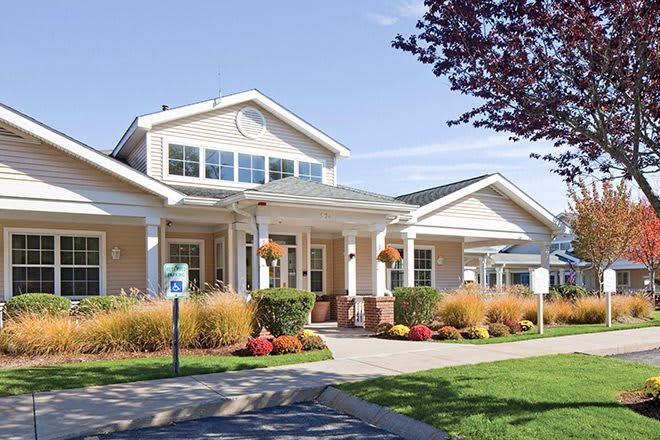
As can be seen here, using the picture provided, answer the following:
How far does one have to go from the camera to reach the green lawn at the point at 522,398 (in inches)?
222

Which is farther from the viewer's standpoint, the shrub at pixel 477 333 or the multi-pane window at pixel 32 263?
the multi-pane window at pixel 32 263

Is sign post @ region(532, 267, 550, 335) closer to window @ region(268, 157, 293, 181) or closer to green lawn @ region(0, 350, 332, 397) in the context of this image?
green lawn @ region(0, 350, 332, 397)

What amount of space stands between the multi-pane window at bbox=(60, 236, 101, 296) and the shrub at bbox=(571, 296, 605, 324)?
13.8m

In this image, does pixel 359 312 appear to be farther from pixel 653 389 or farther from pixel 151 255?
pixel 653 389

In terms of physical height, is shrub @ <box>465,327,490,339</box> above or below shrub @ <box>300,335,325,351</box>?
below

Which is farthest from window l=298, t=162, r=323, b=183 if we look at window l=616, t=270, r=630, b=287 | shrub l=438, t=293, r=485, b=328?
window l=616, t=270, r=630, b=287

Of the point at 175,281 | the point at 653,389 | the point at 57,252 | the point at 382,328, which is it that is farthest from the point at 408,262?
the point at 653,389

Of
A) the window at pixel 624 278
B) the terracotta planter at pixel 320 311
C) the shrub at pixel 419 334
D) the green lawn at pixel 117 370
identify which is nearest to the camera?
the green lawn at pixel 117 370

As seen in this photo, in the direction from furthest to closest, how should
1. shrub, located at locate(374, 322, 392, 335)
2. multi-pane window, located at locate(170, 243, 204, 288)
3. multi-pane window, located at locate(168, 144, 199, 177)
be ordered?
multi-pane window, located at locate(170, 243, 204, 288)
multi-pane window, located at locate(168, 144, 199, 177)
shrub, located at locate(374, 322, 392, 335)

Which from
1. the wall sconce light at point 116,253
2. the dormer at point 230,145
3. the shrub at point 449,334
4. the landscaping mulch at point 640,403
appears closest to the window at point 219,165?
the dormer at point 230,145

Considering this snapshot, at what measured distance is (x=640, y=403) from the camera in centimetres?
671

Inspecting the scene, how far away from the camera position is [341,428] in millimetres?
6387

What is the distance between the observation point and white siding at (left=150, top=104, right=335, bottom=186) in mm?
15797

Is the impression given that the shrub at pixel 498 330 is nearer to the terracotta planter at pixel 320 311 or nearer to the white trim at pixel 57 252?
the terracotta planter at pixel 320 311
